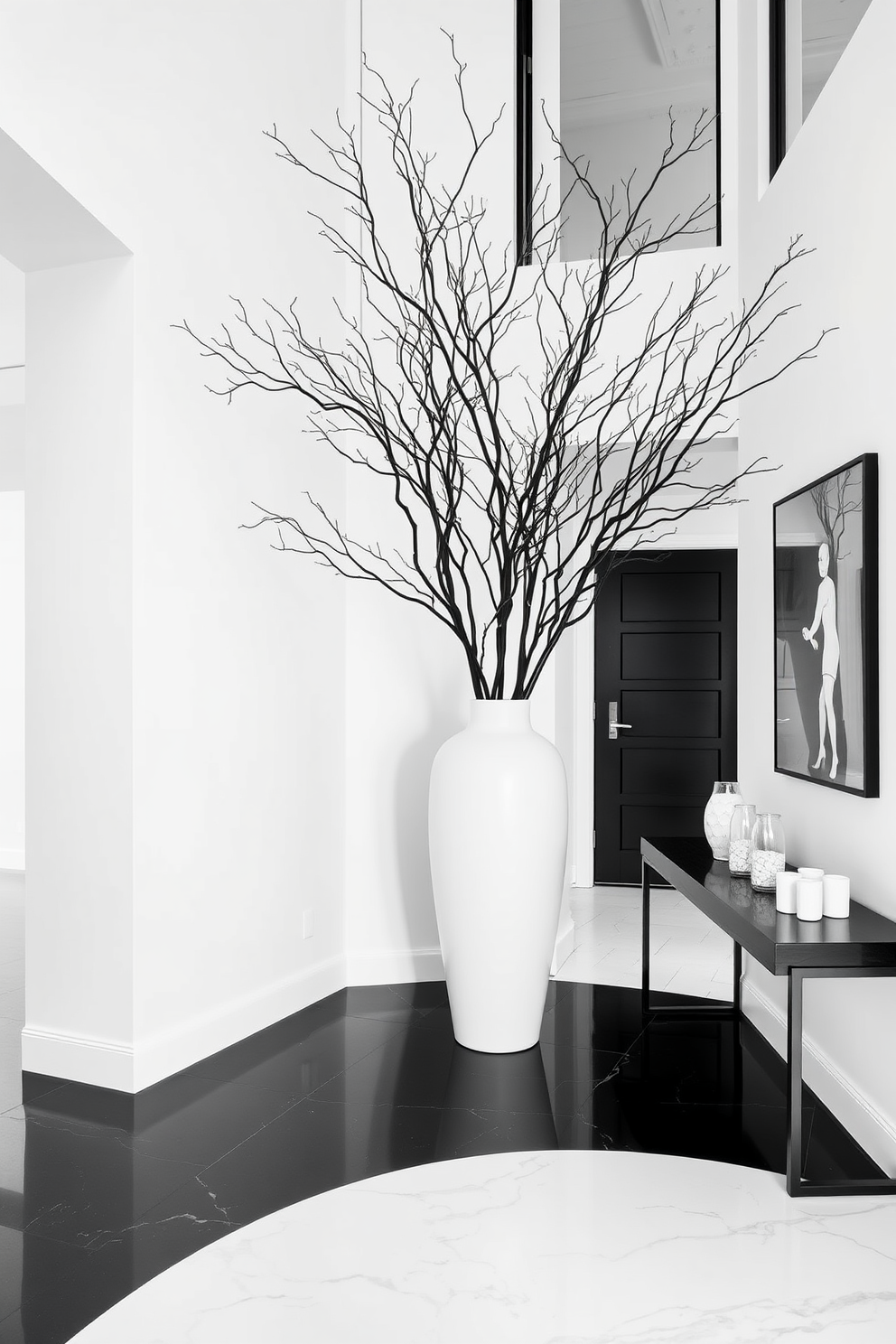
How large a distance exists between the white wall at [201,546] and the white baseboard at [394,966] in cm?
9

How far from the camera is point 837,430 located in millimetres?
2621

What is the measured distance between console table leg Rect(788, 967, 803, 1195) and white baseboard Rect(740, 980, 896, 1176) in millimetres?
250

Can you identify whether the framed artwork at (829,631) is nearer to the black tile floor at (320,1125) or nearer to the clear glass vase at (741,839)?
the clear glass vase at (741,839)

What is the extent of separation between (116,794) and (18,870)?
384cm

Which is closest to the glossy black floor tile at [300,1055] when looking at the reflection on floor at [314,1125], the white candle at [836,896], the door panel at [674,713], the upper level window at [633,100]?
the reflection on floor at [314,1125]

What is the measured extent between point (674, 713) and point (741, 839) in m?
3.00

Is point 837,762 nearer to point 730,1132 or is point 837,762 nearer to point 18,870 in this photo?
point 730,1132

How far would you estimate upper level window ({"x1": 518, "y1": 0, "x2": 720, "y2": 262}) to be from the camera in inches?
158

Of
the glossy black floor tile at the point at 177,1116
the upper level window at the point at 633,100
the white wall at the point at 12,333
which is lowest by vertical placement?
the glossy black floor tile at the point at 177,1116

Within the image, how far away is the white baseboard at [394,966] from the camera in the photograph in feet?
12.4

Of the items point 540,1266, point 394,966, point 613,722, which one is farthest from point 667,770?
point 540,1266

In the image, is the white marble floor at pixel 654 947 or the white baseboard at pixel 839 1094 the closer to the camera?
the white baseboard at pixel 839 1094

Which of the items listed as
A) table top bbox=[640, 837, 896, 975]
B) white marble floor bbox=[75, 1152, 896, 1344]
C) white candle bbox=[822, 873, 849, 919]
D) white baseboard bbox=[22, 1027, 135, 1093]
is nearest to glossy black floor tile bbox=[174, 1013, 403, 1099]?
white baseboard bbox=[22, 1027, 135, 1093]

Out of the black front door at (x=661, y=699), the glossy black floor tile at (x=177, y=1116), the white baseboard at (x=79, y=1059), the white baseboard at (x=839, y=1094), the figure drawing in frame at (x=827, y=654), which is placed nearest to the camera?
the white baseboard at (x=839, y=1094)
